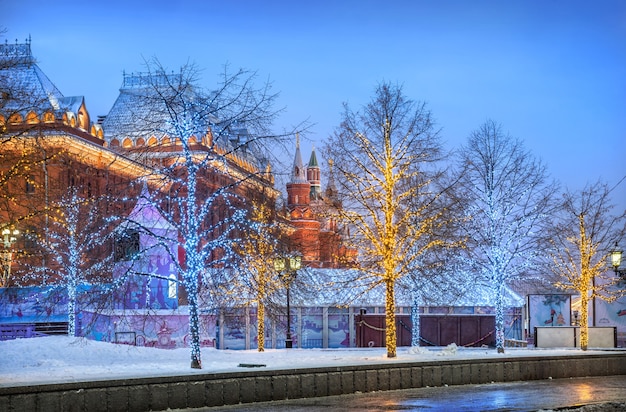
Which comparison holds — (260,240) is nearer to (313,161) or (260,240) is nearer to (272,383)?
(272,383)

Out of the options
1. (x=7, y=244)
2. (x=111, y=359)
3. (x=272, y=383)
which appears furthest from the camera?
(x=7, y=244)

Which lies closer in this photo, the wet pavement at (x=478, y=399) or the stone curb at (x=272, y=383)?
the stone curb at (x=272, y=383)

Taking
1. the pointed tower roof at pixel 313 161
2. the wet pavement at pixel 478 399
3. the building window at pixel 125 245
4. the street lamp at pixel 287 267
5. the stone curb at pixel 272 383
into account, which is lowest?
the wet pavement at pixel 478 399

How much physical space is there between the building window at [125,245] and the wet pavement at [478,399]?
6757 millimetres

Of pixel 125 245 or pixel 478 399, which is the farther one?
pixel 125 245

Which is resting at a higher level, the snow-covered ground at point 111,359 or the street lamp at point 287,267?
the street lamp at point 287,267

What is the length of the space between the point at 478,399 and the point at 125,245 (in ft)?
33.6

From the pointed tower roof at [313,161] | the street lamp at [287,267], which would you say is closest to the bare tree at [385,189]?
the street lamp at [287,267]

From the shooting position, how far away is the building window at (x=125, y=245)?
25.2 m

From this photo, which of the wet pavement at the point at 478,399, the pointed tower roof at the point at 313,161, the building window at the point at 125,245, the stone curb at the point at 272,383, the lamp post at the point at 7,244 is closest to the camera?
the stone curb at the point at 272,383

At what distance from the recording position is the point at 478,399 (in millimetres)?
22016

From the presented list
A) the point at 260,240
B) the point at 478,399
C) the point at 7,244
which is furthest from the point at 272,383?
the point at 7,244

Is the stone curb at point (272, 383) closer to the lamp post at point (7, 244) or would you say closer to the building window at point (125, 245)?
the building window at point (125, 245)

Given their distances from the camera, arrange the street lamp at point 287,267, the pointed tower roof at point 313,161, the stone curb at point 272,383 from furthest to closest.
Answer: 1. the pointed tower roof at point 313,161
2. the street lamp at point 287,267
3. the stone curb at point 272,383
